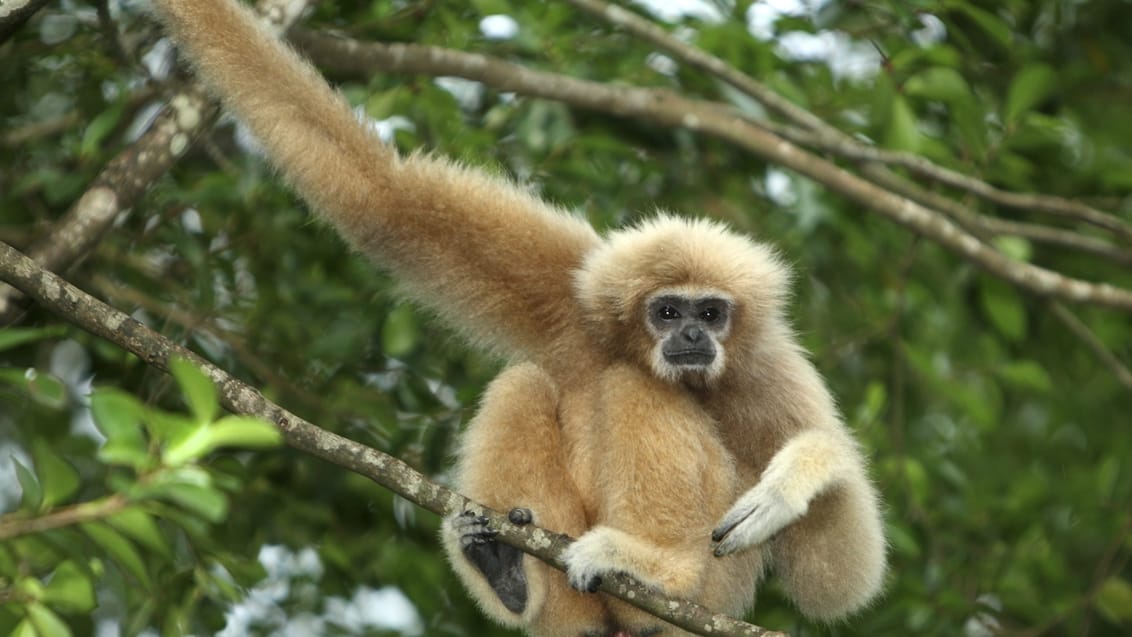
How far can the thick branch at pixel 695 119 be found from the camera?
6129 mm

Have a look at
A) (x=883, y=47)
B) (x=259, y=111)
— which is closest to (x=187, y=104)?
(x=259, y=111)

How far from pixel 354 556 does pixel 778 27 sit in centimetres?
352

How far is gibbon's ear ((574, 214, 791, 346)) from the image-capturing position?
5.41m

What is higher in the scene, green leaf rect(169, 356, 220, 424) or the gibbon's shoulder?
green leaf rect(169, 356, 220, 424)

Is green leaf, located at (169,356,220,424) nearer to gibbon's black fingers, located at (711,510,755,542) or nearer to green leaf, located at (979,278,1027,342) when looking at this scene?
gibbon's black fingers, located at (711,510,755,542)

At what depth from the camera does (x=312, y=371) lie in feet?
21.1

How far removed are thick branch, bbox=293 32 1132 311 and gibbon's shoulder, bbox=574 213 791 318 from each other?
0.92m

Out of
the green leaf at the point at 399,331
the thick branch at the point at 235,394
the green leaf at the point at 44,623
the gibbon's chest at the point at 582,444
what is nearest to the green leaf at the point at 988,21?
the gibbon's chest at the point at 582,444

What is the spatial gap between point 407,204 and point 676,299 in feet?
4.18

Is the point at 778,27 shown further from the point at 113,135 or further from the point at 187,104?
the point at 113,135

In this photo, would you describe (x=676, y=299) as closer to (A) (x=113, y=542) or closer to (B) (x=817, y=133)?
(B) (x=817, y=133)

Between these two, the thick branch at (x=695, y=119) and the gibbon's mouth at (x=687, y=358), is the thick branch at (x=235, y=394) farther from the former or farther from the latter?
the thick branch at (x=695, y=119)

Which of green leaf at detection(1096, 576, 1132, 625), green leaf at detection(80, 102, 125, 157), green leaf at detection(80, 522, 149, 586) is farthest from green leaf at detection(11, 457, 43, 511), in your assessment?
green leaf at detection(1096, 576, 1132, 625)

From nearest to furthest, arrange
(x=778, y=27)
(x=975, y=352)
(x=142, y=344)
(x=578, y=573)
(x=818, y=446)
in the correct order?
(x=142, y=344), (x=578, y=573), (x=818, y=446), (x=778, y=27), (x=975, y=352)
